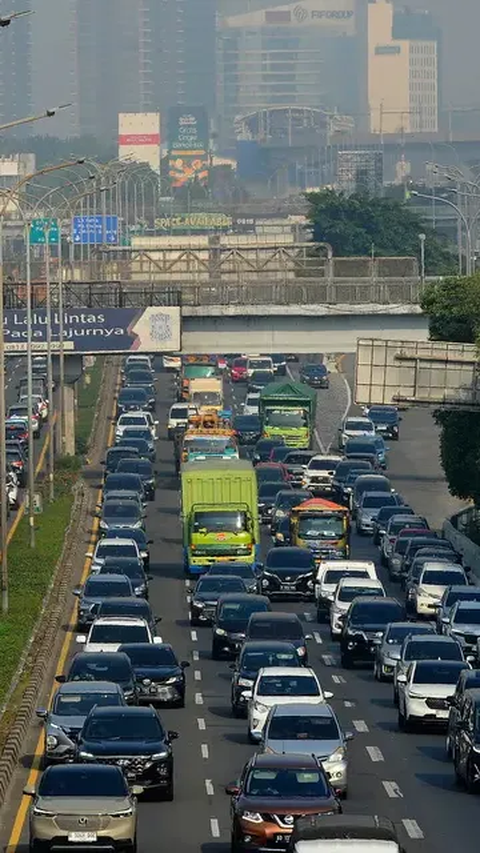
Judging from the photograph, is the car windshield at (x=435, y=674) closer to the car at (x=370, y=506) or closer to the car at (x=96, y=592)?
the car at (x=96, y=592)

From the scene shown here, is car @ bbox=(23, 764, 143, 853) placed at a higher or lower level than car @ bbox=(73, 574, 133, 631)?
higher

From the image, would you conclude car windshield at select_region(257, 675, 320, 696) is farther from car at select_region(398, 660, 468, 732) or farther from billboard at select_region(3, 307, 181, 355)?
billboard at select_region(3, 307, 181, 355)

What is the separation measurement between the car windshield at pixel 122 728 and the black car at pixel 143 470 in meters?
49.4

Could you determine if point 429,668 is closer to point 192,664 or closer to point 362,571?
point 192,664

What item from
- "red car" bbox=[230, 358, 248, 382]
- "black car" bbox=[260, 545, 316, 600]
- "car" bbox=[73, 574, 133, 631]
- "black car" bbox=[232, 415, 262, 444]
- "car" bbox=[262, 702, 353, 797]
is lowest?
"red car" bbox=[230, 358, 248, 382]

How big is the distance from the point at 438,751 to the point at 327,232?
142071mm

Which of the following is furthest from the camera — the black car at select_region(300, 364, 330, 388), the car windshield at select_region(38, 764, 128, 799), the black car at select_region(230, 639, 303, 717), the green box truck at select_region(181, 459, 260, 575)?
the black car at select_region(300, 364, 330, 388)

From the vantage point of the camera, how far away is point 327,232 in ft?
598

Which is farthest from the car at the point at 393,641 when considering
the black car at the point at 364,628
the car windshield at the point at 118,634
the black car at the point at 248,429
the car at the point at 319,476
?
the black car at the point at 248,429

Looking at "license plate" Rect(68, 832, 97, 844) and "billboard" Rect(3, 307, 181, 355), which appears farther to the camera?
"billboard" Rect(3, 307, 181, 355)

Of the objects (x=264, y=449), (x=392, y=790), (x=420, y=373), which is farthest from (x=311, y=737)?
(x=264, y=449)

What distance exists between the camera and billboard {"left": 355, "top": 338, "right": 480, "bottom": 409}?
2667 inches

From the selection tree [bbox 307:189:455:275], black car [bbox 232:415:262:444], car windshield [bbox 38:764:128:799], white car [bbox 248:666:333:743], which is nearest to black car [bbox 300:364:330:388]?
black car [bbox 232:415:262:444]

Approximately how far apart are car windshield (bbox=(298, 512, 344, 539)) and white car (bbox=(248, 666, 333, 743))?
26.8 meters
